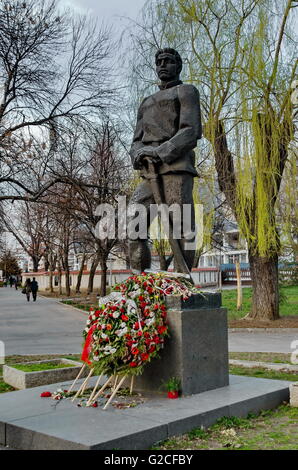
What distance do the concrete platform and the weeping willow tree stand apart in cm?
940

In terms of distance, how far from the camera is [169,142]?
20.3 feet

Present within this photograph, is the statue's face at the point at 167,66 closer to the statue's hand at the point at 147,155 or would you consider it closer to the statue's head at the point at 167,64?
the statue's head at the point at 167,64

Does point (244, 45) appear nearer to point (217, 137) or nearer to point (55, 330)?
point (217, 137)

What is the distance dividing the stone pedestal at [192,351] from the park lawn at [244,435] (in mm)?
657

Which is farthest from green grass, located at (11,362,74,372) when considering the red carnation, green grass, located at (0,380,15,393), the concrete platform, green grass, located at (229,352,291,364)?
green grass, located at (229,352,291,364)

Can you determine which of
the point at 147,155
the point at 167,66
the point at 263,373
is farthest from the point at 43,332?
the point at 167,66

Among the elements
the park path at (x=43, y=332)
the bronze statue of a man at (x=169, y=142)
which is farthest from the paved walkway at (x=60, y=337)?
the bronze statue of a man at (x=169, y=142)

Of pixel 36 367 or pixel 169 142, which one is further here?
pixel 36 367

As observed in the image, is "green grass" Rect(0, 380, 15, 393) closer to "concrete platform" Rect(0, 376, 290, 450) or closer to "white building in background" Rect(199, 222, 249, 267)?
"concrete platform" Rect(0, 376, 290, 450)

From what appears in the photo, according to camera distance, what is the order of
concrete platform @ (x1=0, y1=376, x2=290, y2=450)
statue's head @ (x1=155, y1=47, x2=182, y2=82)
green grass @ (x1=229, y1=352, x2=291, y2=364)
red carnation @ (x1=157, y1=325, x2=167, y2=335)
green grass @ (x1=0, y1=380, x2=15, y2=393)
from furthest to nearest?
green grass @ (x1=229, y1=352, x2=291, y2=364) < green grass @ (x1=0, y1=380, x2=15, y2=393) < statue's head @ (x1=155, y1=47, x2=182, y2=82) < red carnation @ (x1=157, y1=325, x2=167, y2=335) < concrete platform @ (x1=0, y1=376, x2=290, y2=450)

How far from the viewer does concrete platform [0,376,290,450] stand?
3.93 meters

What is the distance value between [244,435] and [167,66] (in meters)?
4.28

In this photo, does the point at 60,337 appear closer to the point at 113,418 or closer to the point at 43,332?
the point at 43,332
